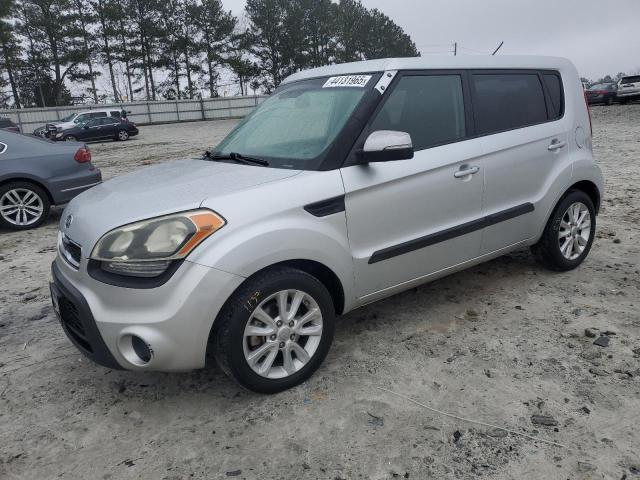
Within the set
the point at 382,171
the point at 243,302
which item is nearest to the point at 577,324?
the point at 382,171

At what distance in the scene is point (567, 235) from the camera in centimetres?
425

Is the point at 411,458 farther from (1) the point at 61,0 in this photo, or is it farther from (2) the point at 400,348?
(1) the point at 61,0

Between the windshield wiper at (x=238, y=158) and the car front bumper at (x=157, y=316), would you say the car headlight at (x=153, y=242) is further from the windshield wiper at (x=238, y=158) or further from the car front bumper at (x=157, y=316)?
the windshield wiper at (x=238, y=158)

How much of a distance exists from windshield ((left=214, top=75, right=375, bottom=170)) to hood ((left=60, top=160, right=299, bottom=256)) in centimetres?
19

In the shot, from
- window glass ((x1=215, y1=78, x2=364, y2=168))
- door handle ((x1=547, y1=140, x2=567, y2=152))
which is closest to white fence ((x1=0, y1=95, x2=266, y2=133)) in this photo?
window glass ((x1=215, y1=78, x2=364, y2=168))

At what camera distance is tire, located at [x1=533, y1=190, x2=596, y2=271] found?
4117 mm

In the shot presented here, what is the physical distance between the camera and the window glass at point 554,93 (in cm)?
407

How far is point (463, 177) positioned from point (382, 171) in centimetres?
70

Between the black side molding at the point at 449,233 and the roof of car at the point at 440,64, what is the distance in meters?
1.06

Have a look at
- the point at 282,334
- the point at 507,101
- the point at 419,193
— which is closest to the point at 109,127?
the point at 507,101

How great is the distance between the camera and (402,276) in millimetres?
3215

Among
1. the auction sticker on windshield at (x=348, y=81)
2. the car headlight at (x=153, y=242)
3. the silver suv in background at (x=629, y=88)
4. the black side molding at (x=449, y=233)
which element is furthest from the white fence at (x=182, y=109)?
the car headlight at (x=153, y=242)

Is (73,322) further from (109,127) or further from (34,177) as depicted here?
(109,127)

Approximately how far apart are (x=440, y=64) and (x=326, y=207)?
1424 millimetres
